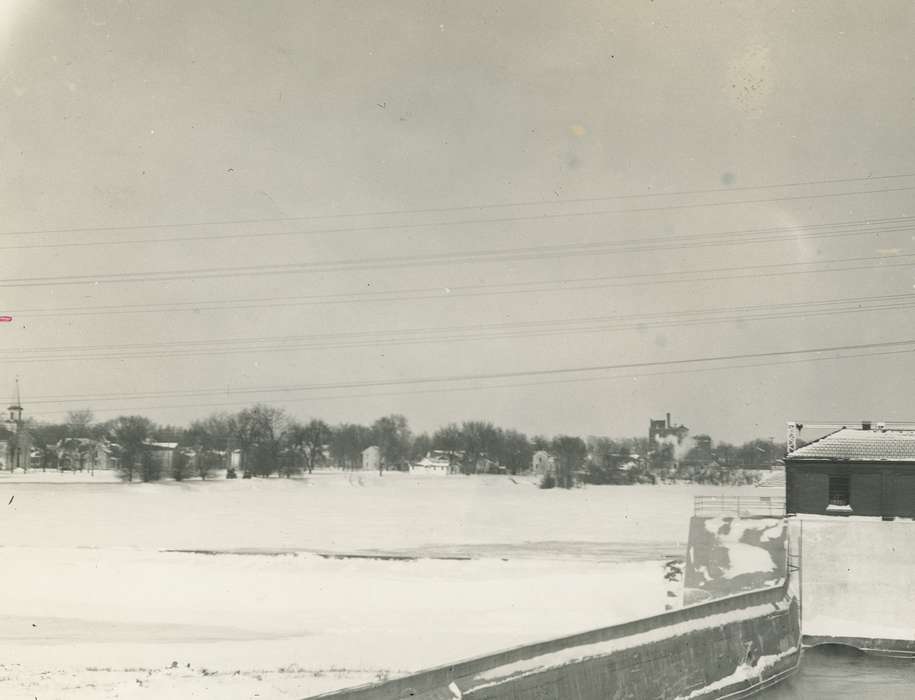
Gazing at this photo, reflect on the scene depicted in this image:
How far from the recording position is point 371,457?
14262cm

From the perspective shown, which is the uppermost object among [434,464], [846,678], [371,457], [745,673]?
[371,457]

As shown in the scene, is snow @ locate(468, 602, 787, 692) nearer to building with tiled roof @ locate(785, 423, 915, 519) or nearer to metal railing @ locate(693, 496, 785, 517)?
metal railing @ locate(693, 496, 785, 517)

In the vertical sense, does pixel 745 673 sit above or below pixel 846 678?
above

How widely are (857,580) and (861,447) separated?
5.59m

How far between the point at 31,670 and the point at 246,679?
18.9 ft

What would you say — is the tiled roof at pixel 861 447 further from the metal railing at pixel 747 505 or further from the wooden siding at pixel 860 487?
the metal railing at pixel 747 505

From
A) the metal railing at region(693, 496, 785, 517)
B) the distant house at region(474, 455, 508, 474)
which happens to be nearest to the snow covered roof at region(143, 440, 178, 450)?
the distant house at region(474, 455, 508, 474)

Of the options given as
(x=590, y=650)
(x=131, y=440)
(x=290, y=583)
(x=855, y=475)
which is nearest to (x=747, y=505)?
(x=855, y=475)

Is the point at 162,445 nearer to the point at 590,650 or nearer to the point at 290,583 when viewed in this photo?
the point at 290,583

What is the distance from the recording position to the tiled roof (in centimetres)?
3694

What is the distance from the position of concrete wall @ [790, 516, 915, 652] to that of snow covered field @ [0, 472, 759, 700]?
22.7 ft

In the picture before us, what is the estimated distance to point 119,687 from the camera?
23531mm

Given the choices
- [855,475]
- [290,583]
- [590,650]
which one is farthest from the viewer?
[290,583]

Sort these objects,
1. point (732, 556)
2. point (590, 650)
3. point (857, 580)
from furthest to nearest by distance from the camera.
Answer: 1. point (732, 556)
2. point (857, 580)
3. point (590, 650)
